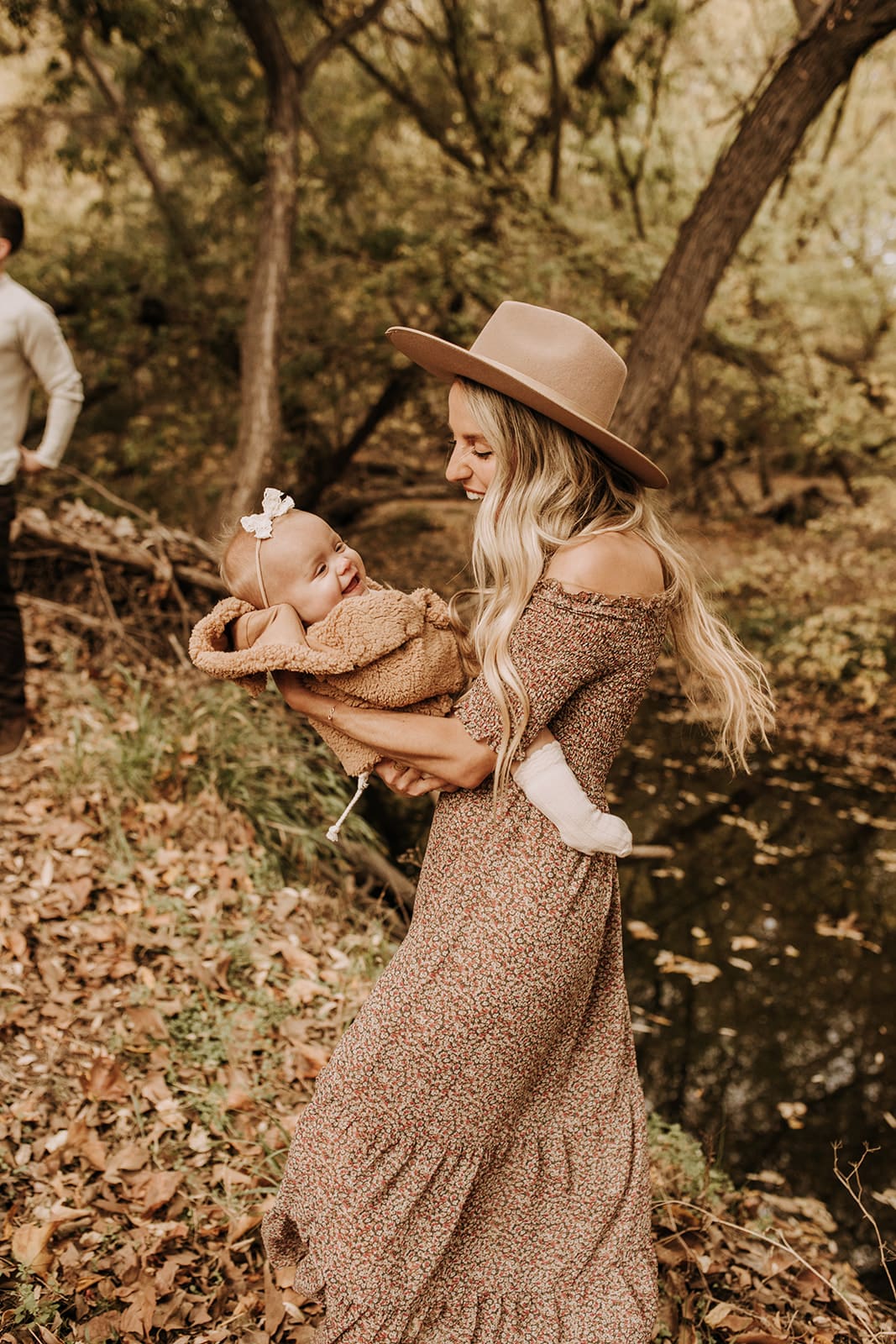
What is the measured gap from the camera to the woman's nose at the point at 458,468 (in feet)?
→ 6.56

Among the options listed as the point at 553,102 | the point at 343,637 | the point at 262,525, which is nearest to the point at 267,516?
the point at 262,525

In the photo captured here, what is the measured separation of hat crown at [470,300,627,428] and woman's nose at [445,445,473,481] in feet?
0.64

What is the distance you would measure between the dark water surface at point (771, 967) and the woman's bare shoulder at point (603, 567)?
91.5 inches

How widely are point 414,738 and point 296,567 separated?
45cm

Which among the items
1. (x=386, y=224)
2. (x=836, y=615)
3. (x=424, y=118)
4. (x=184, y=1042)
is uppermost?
(x=424, y=118)

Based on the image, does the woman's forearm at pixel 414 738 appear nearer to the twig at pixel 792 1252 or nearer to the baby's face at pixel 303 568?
the baby's face at pixel 303 568

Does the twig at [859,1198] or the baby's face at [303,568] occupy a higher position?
the baby's face at [303,568]

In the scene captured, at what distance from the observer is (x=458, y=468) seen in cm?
200

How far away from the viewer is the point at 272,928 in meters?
4.16

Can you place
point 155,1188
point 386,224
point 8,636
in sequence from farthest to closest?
point 386,224
point 8,636
point 155,1188

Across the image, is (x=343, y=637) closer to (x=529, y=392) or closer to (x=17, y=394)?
(x=529, y=392)

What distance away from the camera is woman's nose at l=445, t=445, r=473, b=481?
2.00 metres

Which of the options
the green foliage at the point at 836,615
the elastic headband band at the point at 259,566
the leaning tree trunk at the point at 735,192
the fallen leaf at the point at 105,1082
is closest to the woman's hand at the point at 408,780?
the elastic headband band at the point at 259,566

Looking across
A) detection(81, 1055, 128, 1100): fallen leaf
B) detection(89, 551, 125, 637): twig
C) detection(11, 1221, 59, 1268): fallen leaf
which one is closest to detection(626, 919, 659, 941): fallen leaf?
detection(81, 1055, 128, 1100): fallen leaf
